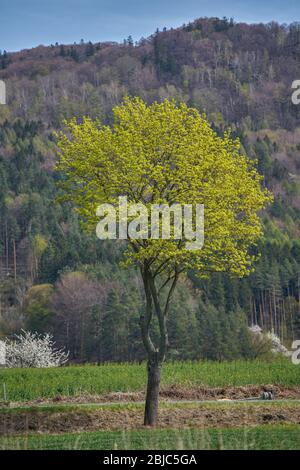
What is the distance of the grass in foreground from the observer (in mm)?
17422

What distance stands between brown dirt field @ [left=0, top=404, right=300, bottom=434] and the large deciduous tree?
128 cm

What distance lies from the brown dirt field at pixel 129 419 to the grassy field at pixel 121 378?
384 inches

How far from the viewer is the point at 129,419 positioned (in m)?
26.1

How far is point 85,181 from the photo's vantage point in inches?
989

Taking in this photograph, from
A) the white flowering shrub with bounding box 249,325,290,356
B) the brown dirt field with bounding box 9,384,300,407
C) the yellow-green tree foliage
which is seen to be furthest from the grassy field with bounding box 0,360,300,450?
the white flowering shrub with bounding box 249,325,290,356

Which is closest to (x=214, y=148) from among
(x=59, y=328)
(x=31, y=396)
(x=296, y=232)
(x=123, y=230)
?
(x=123, y=230)

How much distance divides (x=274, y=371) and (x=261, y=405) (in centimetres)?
1410

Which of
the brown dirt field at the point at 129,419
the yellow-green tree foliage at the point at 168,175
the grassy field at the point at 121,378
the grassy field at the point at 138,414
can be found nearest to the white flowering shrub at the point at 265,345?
the grassy field at the point at 138,414

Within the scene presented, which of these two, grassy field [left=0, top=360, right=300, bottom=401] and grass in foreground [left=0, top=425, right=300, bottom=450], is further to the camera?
grassy field [left=0, top=360, right=300, bottom=401]

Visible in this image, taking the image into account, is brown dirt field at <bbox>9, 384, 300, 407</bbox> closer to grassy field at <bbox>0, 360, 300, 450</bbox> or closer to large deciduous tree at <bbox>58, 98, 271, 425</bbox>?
grassy field at <bbox>0, 360, 300, 450</bbox>

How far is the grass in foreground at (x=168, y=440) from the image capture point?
1742 cm

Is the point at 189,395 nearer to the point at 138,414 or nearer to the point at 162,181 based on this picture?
the point at 138,414

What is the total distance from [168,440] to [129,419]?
7556mm
